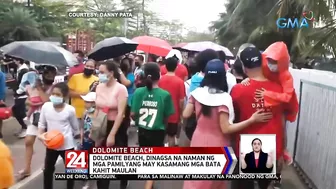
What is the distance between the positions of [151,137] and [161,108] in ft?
1.17

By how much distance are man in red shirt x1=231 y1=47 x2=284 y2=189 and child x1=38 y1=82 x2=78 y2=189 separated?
2.13 metres

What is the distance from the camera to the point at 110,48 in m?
7.23

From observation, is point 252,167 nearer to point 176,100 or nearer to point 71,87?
point 176,100

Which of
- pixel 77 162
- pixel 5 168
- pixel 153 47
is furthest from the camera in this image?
pixel 153 47

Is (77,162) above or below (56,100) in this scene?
below

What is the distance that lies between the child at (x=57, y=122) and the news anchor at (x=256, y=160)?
2.15m

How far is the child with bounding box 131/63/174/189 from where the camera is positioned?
4965 mm

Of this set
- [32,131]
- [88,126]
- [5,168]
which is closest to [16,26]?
[32,131]

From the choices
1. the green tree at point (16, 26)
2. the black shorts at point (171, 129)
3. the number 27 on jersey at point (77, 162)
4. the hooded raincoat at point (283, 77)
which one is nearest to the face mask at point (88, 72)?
the black shorts at point (171, 129)

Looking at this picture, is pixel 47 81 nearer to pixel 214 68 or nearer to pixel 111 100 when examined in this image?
pixel 111 100

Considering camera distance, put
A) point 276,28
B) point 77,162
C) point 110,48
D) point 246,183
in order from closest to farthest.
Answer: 1. point 246,183
2. point 77,162
3. point 110,48
4. point 276,28

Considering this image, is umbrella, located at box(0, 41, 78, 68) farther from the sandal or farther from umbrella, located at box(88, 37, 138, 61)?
the sandal

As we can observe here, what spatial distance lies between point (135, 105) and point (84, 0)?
38016 millimetres

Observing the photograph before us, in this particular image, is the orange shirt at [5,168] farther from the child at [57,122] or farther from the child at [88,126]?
the child at [88,126]
